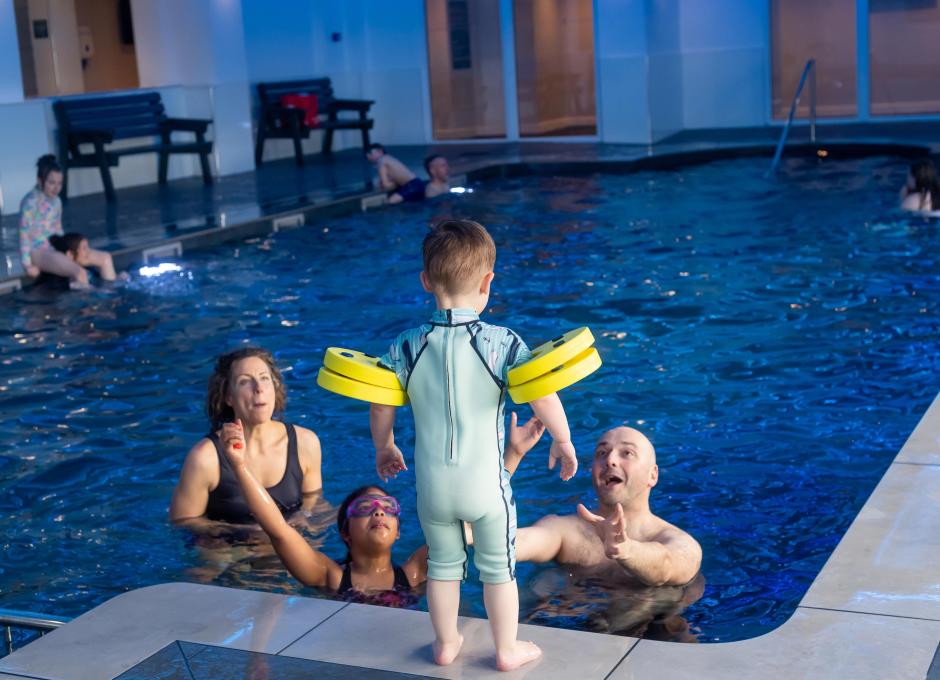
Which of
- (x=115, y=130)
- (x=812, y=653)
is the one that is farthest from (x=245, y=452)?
(x=115, y=130)

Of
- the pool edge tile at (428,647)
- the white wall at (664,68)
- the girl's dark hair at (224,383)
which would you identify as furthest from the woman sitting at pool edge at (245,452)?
the white wall at (664,68)

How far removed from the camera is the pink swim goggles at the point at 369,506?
13.4 ft

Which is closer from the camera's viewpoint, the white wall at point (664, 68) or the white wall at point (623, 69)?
the white wall at point (623, 69)

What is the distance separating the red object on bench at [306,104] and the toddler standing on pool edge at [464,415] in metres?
15.1

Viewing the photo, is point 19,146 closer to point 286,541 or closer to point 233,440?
point 286,541

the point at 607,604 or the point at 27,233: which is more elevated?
the point at 27,233

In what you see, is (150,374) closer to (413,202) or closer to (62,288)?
(62,288)

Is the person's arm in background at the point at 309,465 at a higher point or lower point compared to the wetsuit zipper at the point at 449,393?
lower

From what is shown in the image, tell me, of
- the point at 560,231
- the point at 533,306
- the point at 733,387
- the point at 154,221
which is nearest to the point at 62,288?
the point at 154,221

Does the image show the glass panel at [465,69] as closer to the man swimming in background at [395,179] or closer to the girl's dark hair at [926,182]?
the man swimming in background at [395,179]

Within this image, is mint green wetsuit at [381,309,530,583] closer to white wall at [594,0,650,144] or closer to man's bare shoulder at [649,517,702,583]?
man's bare shoulder at [649,517,702,583]

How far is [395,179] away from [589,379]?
7.31 m

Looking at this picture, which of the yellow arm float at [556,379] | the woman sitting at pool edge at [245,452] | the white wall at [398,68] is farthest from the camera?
the white wall at [398,68]

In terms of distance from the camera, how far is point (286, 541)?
13.4 feet
